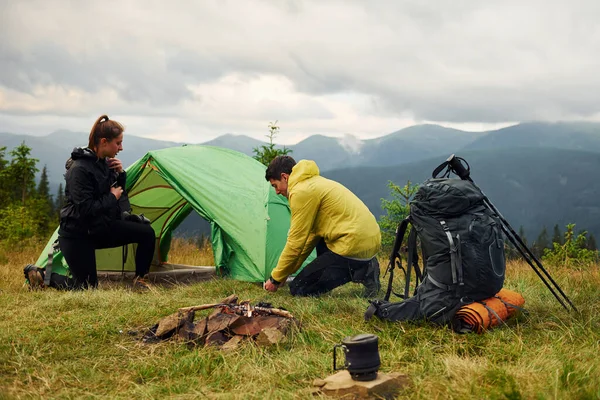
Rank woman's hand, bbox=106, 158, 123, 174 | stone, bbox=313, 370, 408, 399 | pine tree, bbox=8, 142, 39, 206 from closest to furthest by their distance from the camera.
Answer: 1. stone, bbox=313, 370, 408, 399
2. woman's hand, bbox=106, 158, 123, 174
3. pine tree, bbox=8, 142, 39, 206

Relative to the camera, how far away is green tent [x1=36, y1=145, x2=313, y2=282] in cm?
743

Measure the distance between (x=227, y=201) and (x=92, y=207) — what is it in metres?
1.84

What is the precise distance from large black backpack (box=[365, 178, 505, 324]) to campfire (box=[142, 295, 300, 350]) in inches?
31.4

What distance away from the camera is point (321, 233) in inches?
247

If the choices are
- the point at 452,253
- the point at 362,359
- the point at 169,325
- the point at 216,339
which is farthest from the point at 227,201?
the point at 362,359

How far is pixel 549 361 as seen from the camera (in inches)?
139

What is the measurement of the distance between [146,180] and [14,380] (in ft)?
18.8

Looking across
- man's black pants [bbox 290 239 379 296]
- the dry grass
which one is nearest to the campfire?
man's black pants [bbox 290 239 379 296]

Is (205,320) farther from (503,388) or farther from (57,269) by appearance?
(57,269)

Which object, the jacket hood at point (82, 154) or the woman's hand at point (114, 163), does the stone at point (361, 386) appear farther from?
the woman's hand at point (114, 163)

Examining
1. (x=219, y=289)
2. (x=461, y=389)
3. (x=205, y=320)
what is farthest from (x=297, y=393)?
(x=219, y=289)

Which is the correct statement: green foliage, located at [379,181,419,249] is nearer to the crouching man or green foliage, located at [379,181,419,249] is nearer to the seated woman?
the crouching man

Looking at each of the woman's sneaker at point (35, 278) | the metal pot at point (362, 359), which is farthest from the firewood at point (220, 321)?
the woman's sneaker at point (35, 278)

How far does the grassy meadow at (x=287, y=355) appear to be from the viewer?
3.22 meters
